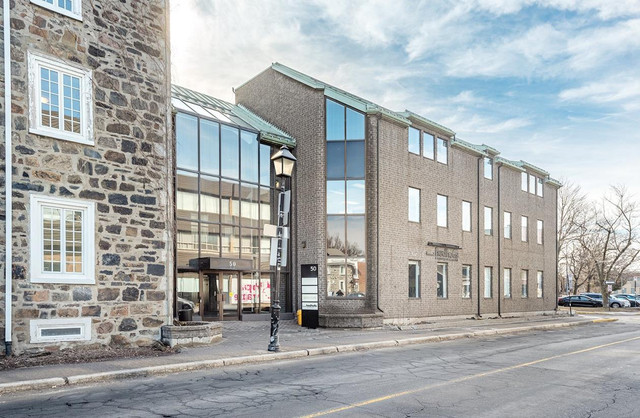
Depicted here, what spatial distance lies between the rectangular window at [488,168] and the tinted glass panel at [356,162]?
10.5 metres

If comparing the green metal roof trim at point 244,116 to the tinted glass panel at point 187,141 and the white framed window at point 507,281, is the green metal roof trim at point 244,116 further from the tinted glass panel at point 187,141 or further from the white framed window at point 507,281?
the white framed window at point 507,281

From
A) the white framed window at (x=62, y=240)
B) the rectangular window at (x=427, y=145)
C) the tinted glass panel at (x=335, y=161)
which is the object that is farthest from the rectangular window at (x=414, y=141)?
the white framed window at (x=62, y=240)

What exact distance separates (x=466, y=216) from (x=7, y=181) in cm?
2247

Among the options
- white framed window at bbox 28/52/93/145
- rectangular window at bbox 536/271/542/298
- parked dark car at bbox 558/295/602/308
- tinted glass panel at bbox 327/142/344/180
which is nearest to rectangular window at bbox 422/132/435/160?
tinted glass panel at bbox 327/142/344/180

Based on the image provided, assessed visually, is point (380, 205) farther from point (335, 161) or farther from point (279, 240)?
point (279, 240)

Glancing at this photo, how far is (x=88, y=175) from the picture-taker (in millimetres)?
12188

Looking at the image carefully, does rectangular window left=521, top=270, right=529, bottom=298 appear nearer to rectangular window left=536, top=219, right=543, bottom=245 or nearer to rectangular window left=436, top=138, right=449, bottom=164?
rectangular window left=536, top=219, right=543, bottom=245

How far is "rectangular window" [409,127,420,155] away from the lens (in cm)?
2450

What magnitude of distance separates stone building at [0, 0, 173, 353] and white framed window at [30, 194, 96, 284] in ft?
0.07

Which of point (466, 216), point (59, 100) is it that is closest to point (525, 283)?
point (466, 216)

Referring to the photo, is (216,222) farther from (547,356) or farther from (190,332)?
(547,356)

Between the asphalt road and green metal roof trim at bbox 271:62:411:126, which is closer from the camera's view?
the asphalt road

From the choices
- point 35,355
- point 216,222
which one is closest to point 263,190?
point 216,222

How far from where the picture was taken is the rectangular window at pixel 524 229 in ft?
109
